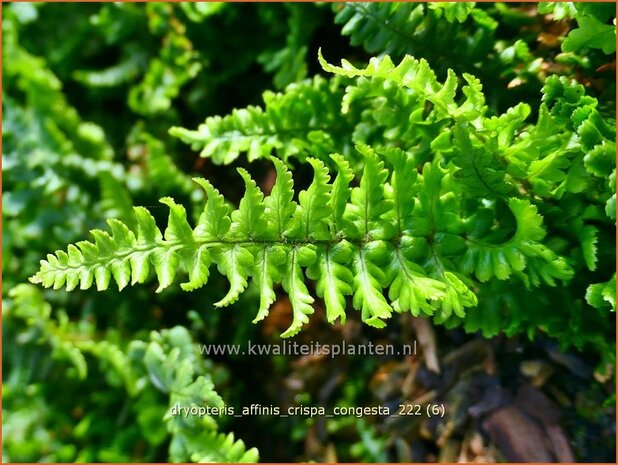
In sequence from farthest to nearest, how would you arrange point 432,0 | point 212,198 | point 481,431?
point 481,431
point 432,0
point 212,198

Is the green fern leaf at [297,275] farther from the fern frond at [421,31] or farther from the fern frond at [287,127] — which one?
the fern frond at [421,31]

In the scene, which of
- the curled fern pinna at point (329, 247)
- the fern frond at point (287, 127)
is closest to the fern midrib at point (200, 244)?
the curled fern pinna at point (329, 247)

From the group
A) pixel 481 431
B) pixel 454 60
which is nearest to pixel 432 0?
pixel 454 60

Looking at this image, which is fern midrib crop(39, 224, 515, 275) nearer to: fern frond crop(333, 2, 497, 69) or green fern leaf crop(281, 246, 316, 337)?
green fern leaf crop(281, 246, 316, 337)

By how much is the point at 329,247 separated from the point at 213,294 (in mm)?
940

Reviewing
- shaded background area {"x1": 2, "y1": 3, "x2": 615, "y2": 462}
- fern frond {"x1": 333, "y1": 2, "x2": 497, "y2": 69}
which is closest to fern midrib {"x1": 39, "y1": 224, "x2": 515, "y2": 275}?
shaded background area {"x1": 2, "y1": 3, "x2": 615, "y2": 462}

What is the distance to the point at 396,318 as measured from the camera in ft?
6.33

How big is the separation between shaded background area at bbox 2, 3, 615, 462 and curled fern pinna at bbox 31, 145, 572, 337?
171mm

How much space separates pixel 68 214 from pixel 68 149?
0.23 m

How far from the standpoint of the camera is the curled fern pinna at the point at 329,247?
4.00 feet

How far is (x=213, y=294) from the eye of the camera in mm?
2139

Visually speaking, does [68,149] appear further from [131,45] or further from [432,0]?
[432,0]

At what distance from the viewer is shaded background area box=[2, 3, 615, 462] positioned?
1.62 m

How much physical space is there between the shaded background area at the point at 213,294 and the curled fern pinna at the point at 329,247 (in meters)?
0.17
